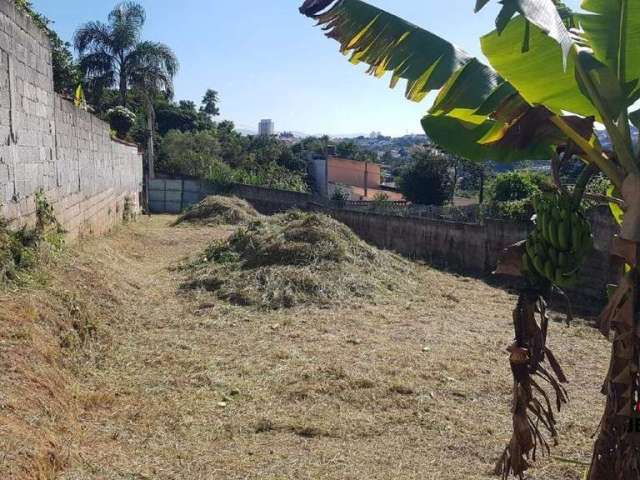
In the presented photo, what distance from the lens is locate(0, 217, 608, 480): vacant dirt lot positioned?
319 centimetres

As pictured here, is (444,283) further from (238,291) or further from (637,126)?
(637,126)

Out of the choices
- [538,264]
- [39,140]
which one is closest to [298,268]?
[39,140]

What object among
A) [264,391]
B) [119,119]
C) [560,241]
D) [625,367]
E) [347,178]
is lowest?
[264,391]

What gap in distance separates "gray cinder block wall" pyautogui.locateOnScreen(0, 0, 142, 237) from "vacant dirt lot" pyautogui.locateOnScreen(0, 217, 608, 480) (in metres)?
0.86

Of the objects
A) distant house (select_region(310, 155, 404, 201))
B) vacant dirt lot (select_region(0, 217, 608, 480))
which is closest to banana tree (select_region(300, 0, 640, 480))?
vacant dirt lot (select_region(0, 217, 608, 480))

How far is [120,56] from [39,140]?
61.9ft

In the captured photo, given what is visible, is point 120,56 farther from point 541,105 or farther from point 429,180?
point 541,105

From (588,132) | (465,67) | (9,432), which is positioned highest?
(465,67)

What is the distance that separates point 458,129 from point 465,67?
35cm

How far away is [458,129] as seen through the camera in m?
2.99

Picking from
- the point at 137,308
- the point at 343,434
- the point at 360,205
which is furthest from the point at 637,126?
the point at 360,205

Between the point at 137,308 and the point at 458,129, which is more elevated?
the point at 458,129

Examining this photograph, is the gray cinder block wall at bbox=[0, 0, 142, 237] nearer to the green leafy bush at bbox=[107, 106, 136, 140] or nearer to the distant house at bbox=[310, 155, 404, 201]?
the green leafy bush at bbox=[107, 106, 136, 140]

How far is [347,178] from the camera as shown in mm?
36719
